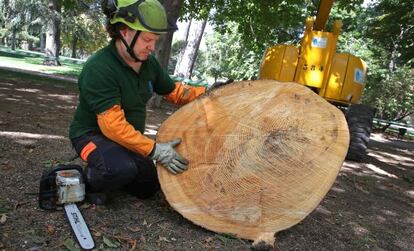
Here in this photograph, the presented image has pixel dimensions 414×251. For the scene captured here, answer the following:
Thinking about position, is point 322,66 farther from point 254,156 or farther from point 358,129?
point 254,156

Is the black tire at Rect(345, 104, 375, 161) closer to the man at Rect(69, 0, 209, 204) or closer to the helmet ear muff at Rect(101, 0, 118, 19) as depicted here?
the man at Rect(69, 0, 209, 204)

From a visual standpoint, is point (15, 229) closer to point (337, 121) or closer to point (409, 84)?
point (337, 121)

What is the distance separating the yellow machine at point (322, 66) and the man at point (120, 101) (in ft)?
12.2

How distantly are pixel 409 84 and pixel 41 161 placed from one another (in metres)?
20.6

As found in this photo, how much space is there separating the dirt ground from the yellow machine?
1.41 meters

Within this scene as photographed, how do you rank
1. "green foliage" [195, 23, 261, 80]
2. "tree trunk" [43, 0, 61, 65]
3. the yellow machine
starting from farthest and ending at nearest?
1. "green foliage" [195, 23, 261, 80]
2. "tree trunk" [43, 0, 61, 65]
3. the yellow machine

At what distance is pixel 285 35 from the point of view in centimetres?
1210

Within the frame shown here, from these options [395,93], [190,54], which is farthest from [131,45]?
[395,93]

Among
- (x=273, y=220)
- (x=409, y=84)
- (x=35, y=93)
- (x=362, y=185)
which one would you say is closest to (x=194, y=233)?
(x=273, y=220)

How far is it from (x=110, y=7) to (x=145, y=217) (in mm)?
1358

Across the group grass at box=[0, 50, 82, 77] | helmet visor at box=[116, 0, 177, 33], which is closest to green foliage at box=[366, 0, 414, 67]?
helmet visor at box=[116, 0, 177, 33]

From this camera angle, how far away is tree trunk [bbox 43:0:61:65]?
2049cm

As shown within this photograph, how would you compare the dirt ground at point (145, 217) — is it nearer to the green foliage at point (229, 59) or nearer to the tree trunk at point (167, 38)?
the tree trunk at point (167, 38)

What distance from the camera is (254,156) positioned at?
9.23ft
